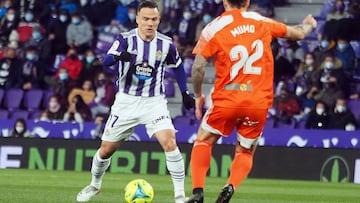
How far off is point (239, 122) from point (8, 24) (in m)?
16.7

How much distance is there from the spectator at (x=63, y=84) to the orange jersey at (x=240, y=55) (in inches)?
545

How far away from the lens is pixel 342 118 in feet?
69.7

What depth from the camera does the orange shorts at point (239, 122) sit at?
10172 mm

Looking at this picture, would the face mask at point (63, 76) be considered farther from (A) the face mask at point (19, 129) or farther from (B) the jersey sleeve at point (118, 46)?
(B) the jersey sleeve at point (118, 46)

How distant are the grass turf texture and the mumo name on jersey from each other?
3.18m

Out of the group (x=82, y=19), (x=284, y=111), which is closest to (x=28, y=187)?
(x=284, y=111)

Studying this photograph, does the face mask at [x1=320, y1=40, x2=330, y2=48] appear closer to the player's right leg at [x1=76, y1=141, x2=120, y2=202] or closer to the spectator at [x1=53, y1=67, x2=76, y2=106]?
the spectator at [x1=53, y1=67, x2=76, y2=106]

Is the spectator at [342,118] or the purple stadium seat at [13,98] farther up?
the spectator at [342,118]

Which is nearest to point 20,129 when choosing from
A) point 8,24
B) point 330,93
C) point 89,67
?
point 89,67

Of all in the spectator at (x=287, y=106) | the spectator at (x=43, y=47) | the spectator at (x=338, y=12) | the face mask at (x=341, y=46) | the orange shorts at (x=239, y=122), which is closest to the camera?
the orange shorts at (x=239, y=122)

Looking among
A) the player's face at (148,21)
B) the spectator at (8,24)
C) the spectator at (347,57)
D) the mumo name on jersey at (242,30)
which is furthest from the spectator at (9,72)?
the mumo name on jersey at (242,30)

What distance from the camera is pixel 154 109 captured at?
38.9ft

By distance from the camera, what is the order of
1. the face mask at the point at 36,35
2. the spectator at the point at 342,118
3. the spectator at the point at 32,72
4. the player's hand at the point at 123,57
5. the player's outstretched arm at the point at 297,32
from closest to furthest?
the player's outstretched arm at the point at 297,32, the player's hand at the point at 123,57, the spectator at the point at 342,118, the spectator at the point at 32,72, the face mask at the point at 36,35

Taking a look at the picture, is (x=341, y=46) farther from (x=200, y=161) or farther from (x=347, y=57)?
(x=200, y=161)
